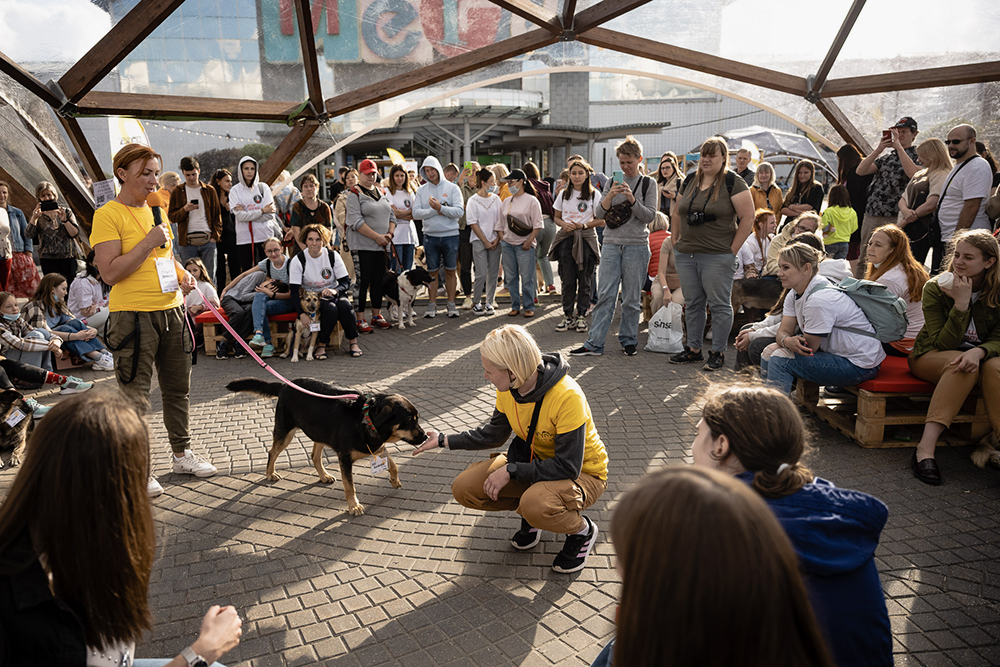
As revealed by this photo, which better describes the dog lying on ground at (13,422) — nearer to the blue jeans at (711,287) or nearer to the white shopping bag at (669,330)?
the blue jeans at (711,287)

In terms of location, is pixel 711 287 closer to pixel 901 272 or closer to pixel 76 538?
pixel 901 272

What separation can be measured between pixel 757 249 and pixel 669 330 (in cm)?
167

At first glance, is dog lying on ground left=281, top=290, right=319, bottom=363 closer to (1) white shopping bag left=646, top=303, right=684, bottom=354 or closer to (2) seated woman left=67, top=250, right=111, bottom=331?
(2) seated woman left=67, top=250, right=111, bottom=331

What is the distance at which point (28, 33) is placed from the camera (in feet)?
28.2

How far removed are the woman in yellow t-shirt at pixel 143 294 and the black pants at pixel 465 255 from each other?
693 cm

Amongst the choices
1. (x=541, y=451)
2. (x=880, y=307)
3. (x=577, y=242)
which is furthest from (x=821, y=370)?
(x=577, y=242)

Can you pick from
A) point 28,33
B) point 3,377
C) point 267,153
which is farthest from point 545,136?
point 3,377

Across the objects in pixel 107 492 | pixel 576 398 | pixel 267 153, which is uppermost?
pixel 267 153

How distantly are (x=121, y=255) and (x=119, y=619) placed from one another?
9.93ft

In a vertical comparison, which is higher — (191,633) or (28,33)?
(28,33)

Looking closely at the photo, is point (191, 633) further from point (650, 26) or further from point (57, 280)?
point (650, 26)

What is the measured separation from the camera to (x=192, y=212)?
8.97 m

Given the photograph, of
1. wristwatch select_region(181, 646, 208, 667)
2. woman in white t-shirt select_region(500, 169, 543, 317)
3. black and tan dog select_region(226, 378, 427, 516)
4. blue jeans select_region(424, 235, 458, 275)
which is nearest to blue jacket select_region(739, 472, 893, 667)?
wristwatch select_region(181, 646, 208, 667)

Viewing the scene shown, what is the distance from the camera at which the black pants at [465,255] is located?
11.3 metres
